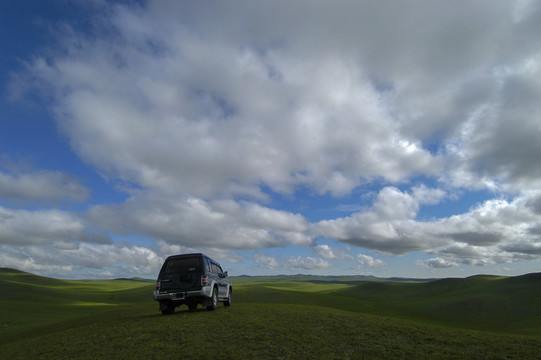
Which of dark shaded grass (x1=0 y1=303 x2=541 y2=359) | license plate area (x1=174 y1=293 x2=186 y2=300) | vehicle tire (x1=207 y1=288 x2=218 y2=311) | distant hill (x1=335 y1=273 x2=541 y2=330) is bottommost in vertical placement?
distant hill (x1=335 y1=273 x2=541 y2=330)

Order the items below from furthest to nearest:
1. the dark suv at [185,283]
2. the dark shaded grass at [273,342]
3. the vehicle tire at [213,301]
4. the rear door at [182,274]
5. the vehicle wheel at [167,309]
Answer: the vehicle tire at [213,301]
the vehicle wheel at [167,309]
the rear door at [182,274]
the dark suv at [185,283]
the dark shaded grass at [273,342]

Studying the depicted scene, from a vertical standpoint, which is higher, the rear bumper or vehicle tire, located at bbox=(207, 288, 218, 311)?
the rear bumper

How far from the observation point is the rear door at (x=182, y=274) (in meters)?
17.6

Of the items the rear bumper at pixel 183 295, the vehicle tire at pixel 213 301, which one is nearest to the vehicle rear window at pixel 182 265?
the rear bumper at pixel 183 295

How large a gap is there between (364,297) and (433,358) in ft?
384

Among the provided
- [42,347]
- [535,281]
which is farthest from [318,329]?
[535,281]

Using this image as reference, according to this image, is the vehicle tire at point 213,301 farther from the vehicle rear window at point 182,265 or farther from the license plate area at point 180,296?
the vehicle rear window at point 182,265

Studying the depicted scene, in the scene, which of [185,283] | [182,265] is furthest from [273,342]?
[182,265]

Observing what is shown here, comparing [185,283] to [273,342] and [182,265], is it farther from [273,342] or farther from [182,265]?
[273,342]

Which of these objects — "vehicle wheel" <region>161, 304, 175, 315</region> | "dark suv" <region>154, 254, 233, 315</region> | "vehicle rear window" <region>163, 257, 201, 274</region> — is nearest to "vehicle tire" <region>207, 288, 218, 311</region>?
"dark suv" <region>154, 254, 233, 315</region>

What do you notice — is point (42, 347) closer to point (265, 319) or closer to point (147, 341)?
point (147, 341)

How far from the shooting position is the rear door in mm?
17578

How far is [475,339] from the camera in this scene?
12.3 m

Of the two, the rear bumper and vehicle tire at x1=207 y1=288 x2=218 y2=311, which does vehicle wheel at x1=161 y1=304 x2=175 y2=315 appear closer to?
the rear bumper
